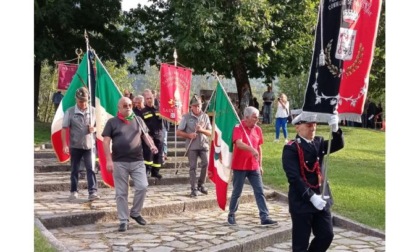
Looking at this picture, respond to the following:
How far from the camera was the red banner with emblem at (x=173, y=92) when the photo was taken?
1333 centimetres

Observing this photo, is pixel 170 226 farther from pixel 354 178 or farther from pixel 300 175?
pixel 354 178

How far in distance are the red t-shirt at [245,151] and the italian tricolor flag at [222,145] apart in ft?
1.80

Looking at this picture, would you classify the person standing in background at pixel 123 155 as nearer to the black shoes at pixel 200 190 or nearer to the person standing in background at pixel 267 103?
the black shoes at pixel 200 190

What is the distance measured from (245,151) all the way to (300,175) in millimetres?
2708

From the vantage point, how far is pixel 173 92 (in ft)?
44.4

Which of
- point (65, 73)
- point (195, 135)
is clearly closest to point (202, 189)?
point (195, 135)

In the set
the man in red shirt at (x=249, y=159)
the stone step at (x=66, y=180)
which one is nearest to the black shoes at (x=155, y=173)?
the stone step at (x=66, y=180)

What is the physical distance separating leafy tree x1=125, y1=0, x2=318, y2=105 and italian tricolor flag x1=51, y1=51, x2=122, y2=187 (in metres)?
10.1

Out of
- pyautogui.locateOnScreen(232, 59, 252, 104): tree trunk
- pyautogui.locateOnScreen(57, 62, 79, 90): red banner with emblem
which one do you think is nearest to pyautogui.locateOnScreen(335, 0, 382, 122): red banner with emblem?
pyautogui.locateOnScreen(57, 62, 79, 90): red banner with emblem

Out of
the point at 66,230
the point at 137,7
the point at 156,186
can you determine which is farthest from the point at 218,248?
the point at 137,7

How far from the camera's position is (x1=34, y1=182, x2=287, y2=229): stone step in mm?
8734

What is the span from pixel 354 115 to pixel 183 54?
17.0m

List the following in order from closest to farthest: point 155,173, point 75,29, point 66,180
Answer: point 66,180 → point 155,173 → point 75,29

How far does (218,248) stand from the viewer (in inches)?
291
